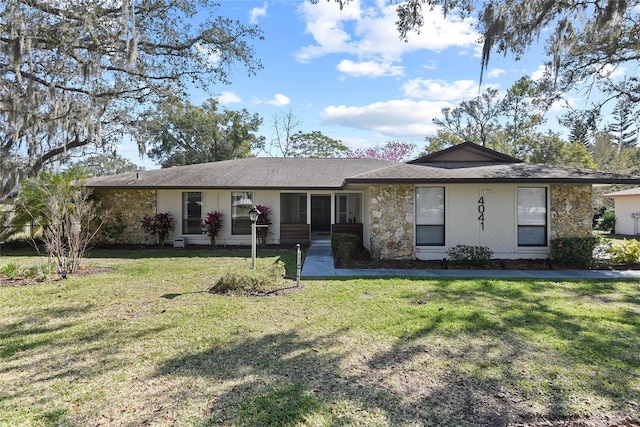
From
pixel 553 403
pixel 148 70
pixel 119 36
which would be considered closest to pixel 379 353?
pixel 553 403

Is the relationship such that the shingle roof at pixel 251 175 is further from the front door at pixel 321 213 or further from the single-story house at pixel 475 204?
the single-story house at pixel 475 204

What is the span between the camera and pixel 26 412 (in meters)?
2.91

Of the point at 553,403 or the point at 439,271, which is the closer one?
the point at 553,403

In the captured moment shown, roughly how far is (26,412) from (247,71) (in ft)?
29.8

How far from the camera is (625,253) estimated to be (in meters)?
9.53

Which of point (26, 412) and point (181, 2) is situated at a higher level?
point (181, 2)

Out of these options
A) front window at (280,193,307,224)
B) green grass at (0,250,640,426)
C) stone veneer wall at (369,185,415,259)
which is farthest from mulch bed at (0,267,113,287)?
front window at (280,193,307,224)

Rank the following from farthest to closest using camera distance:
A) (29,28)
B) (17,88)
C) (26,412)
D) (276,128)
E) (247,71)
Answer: (276,128), (247,71), (17,88), (29,28), (26,412)

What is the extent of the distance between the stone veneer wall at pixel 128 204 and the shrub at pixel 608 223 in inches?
936

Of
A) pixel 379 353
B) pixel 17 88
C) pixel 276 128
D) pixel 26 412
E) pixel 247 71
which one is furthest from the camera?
pixel 276 128

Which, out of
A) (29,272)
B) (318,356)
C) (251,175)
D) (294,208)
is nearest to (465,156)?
(251,175)

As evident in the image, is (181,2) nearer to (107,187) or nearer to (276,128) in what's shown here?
(107,187)

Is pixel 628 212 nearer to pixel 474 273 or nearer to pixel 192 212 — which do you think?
pixel 474 273

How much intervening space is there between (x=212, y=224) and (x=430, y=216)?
25.4 ft
